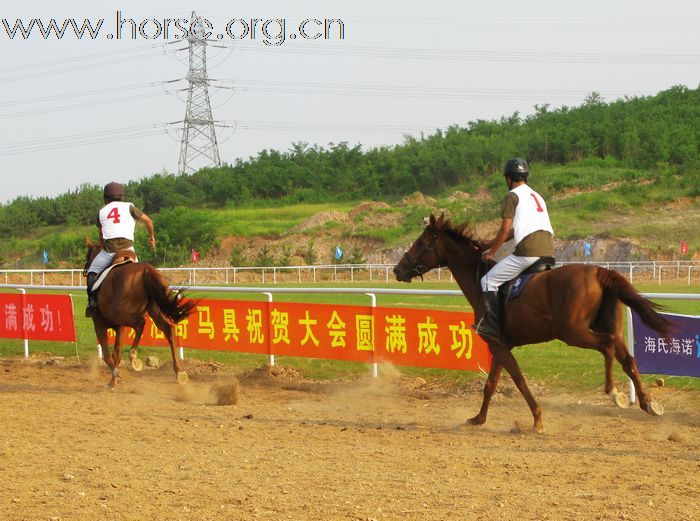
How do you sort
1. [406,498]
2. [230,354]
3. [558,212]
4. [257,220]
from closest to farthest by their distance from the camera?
[406,498] < [230,354] < [558,212] < [257,220]

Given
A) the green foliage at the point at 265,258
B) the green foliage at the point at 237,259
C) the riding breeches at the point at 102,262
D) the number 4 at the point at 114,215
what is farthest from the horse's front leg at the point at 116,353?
the green foliage at the point at 237,259

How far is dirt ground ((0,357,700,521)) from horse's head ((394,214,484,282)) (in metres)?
1.53

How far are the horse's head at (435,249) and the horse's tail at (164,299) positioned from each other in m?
3.31

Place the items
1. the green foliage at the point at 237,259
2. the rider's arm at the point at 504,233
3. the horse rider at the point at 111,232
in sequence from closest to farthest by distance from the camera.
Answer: the rider's arm at the point at 504,233 < the horse rider at the point at 111,232 < the green foliage at the point at 237,259

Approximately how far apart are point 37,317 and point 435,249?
945cm

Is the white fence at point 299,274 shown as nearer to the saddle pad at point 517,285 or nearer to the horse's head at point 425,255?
the horse's head at point 425,255

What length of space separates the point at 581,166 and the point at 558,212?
1353 centimetres

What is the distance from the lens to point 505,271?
29.4 feet

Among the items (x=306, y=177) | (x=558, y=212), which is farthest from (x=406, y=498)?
(x=306, y=177)

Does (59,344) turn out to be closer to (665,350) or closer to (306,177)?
(665,350)

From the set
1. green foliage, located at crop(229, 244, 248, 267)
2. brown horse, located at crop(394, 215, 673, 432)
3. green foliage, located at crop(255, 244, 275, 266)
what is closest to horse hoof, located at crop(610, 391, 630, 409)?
brown horse, located at crop(394, 215, 673, 432)

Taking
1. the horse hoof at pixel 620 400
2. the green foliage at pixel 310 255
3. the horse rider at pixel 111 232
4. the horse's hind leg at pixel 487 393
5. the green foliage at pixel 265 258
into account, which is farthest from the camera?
the green foliage at pixel 310 255

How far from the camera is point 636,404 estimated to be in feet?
33.7

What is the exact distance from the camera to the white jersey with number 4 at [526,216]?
8.79m
